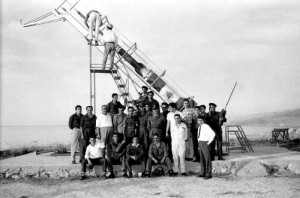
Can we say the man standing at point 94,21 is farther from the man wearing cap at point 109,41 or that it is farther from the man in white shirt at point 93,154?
the man in white shirt at point 93,154

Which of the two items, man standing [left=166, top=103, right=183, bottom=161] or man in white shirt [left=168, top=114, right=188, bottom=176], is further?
man standing [left=166, top=103, right=183, bottom=161]

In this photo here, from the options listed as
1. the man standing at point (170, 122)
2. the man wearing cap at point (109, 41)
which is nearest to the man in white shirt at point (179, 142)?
the man standing at point (170, 122)

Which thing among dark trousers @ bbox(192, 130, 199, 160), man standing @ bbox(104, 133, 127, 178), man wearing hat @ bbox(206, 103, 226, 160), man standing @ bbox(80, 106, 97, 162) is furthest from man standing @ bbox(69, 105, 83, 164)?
man wearing hat @ bbox(206, 103, 226, 160)

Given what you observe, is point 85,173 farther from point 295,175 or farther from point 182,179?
point 295,175

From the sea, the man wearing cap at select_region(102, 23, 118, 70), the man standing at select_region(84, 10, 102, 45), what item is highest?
the man standing at select_region(84, 10, 102, 45)

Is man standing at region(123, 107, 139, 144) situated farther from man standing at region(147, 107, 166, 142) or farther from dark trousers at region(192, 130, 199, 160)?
dark trousers at region(192, 130, 199, 160)

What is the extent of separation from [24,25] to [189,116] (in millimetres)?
7224

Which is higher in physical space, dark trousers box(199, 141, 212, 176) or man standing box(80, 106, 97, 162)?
man standing box(80, 106, 97, 162)

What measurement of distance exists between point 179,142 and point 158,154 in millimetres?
662

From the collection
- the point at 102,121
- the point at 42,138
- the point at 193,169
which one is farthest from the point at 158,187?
the point at 42,138

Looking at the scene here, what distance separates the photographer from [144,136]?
9758 millimetres

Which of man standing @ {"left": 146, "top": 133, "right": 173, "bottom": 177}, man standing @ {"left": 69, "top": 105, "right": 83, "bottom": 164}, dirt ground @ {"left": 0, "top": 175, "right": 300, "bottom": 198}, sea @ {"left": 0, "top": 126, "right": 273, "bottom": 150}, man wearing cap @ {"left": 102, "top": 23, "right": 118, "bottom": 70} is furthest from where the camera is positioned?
sea @ {"left": 0, "top": 126, "right": 273, "bottom": 150}

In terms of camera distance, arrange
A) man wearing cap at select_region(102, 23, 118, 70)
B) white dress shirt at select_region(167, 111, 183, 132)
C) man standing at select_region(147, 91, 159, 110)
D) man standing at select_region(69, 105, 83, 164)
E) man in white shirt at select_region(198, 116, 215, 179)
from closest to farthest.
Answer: man in white shirt at select_region(198, 116, 215, 179) → white dress shirt at select_region(167, 111, 183, 132) → man standing at select_region(147, 91, 159, 110) → man standing at select_region(69, 105, 83, 164) → man wearing cap at select_region(102, 23, 118, 70)

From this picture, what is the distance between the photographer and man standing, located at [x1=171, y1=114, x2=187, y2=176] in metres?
9.38
